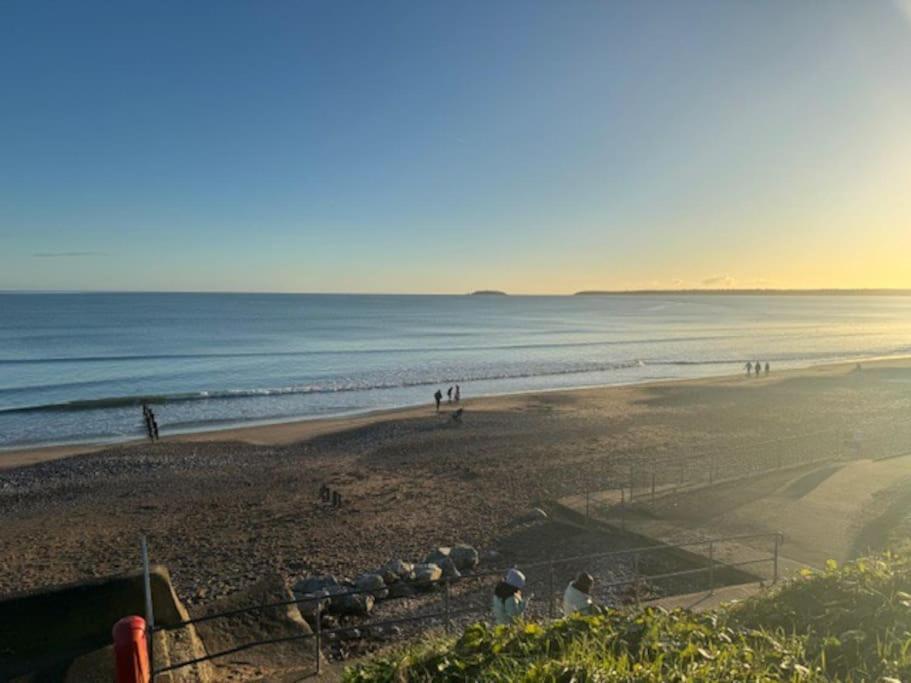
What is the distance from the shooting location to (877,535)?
11.6 metres

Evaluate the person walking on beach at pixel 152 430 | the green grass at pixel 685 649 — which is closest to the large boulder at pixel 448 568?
the green grass at pixel 685 649

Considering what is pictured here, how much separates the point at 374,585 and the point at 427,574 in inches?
34.2

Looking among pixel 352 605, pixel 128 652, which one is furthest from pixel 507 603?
pixel 352 605

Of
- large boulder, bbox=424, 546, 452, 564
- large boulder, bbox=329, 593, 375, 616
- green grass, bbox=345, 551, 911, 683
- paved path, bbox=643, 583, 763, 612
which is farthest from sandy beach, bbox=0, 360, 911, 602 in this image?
green grass, bbox=345, 551, 911, 683

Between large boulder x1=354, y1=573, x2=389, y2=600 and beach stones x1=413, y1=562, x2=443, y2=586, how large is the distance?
523 millimetres

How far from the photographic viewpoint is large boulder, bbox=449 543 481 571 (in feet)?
37.7

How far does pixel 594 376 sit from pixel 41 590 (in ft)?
150

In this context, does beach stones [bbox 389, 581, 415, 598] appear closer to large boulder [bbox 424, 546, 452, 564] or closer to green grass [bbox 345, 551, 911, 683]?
large boulder [bbox 424, 546, 452, 564]

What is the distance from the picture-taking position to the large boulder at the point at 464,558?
11492 millimetres

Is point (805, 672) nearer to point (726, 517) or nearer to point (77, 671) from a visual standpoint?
point (77, 671)

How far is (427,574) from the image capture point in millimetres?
10453

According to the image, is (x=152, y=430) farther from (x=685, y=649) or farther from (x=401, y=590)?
(x=685, y=649)

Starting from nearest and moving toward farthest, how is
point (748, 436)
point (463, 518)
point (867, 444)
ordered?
point (463, 518)
point (867, 444)
point (748, 436)

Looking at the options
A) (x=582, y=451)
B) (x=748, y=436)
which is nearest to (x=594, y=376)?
(x=748, y=436)
